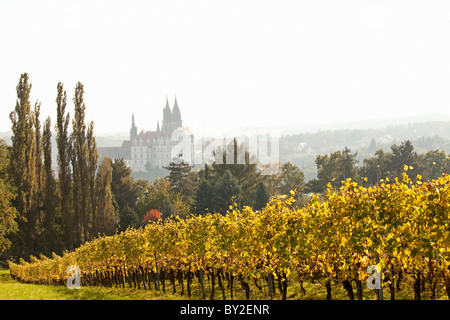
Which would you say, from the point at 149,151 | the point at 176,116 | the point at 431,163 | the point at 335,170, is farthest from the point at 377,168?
the point at 176,116

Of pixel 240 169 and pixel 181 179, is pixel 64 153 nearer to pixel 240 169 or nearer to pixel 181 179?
pixel 240 169

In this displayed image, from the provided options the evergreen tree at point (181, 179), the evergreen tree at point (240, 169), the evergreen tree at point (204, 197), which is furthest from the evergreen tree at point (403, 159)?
the evergreen tree at point (181, 179)

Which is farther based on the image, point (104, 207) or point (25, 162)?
point (104, 207)

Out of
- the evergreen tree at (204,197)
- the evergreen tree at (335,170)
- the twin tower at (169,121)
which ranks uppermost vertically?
the twin tower at (169,121)

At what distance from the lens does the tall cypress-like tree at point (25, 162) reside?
32.8 meters

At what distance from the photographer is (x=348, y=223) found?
25.8 ft

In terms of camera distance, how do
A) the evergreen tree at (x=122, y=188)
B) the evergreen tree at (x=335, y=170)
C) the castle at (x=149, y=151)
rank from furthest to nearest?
the castle at (x=149, y=151) < the evergreen tree at (x=335, y=170) < the evergreen tree at (x=122, y=188)

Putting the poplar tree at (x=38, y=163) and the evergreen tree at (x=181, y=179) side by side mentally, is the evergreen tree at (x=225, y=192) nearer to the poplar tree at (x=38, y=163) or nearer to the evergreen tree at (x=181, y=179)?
the evergreen tree at (x=181, y=179)

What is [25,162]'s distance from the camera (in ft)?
108

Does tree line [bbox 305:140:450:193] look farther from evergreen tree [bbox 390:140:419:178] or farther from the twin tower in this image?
the twin tower

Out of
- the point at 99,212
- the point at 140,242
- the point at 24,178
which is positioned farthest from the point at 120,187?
the point at 140,242

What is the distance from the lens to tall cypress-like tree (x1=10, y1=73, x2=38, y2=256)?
3278cm

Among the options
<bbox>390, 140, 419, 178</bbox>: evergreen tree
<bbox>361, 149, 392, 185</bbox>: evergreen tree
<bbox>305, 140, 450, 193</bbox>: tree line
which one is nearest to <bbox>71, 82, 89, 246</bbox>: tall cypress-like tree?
<bbox>305, 140, 450, 193</bbox>: tree line
